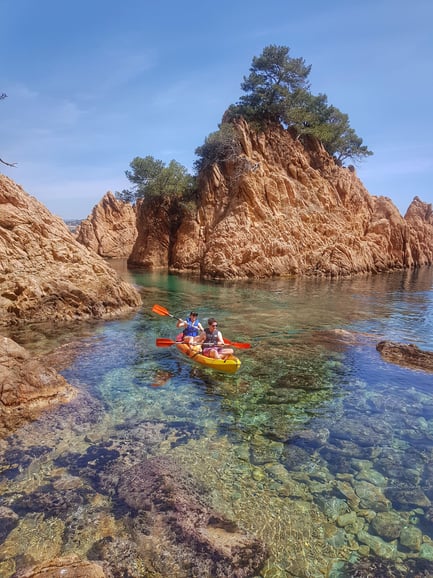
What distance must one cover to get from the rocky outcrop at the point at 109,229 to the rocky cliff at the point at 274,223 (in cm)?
2051

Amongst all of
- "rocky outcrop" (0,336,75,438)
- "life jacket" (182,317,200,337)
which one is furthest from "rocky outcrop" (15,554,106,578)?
"life jacket" (182,317,200,337)

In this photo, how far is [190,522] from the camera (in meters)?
5.55

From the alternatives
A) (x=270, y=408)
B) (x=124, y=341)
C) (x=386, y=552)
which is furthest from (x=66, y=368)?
(x=386, y=552)

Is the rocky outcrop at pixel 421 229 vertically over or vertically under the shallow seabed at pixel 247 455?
over

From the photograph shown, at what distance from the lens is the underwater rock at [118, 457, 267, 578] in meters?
4.93

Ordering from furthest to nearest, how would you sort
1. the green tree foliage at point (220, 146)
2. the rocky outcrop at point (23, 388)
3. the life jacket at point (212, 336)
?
1. the green tree foliage at point (220, 146)
2. the life jacket at point (212, 336)
3. the rocky outcrop at point (23, 388)

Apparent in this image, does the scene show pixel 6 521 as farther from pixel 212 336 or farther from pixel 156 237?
pixel 156 237

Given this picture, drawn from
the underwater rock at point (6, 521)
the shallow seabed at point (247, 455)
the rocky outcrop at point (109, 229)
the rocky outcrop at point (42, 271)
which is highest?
the rocky outcrop at point (109, 229)

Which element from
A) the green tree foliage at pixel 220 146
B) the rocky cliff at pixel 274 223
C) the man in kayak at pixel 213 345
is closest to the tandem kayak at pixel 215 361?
the man in kayak at pixel 213 345

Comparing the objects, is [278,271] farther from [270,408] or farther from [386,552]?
[386,552]

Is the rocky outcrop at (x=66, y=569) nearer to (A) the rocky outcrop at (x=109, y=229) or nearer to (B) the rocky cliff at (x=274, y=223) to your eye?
(B) the rocky cliff at (x=274, y=223)

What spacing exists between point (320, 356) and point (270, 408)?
4844mm

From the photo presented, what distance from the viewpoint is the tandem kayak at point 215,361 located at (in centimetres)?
1171

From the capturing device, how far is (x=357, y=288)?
33.1 metres
